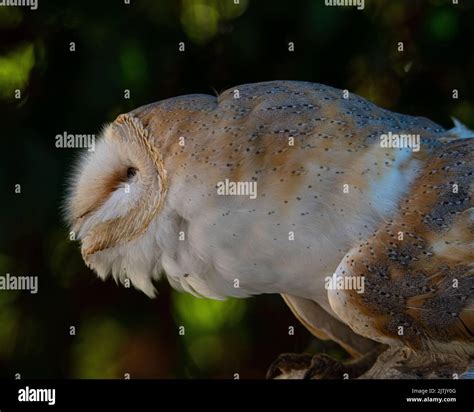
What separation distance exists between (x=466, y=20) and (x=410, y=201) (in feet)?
5.08

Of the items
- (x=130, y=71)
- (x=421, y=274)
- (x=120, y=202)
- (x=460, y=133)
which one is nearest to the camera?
(x=421, y=274)

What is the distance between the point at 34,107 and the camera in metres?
3.65

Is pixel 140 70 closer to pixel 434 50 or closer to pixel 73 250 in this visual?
pixel 73 250

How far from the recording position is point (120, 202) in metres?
2.51

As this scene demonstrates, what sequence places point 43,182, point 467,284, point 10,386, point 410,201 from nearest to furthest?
point 467,284, point 410,201, point 10,386, point 43,182

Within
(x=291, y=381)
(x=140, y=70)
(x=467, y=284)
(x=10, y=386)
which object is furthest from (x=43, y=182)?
(x=467, y=284)

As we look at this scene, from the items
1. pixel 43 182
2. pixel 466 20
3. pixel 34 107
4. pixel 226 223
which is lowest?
pixel 226 223
